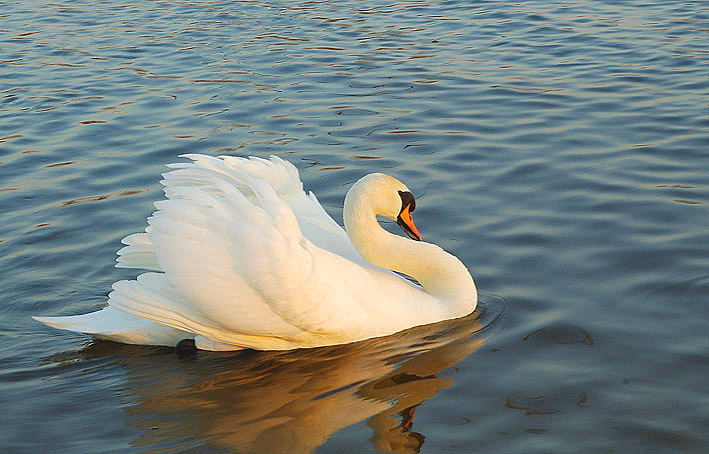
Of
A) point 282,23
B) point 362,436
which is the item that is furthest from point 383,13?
point 362,436

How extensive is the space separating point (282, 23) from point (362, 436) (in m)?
11.2

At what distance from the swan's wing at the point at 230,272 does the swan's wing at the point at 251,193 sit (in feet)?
0.87

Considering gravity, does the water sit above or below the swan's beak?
below

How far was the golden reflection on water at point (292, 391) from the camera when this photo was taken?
4863mm

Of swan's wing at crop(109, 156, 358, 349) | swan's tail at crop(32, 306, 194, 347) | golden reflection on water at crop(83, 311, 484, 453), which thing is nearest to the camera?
golden reflection on water at crop(83, 311, 484, 453)

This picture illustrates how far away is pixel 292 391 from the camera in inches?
210

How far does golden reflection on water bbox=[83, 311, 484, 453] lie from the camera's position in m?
4.86

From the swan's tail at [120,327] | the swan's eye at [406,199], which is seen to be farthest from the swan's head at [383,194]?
the swan's tail at [120,327]

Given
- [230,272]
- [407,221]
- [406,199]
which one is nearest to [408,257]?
[407,221]

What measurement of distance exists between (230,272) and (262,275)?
7.7 inches

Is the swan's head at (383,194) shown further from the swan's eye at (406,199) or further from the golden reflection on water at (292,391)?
the golden reflection on water at (292,391)

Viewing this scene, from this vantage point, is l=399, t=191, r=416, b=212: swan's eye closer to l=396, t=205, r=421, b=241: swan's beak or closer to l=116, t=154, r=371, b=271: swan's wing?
l=396, t=205, r=421, b=241: swan's beak

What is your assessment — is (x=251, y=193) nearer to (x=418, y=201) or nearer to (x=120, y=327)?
(x=120, y=327)

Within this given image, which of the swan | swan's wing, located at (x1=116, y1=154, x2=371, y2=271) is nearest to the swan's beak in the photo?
the swan
